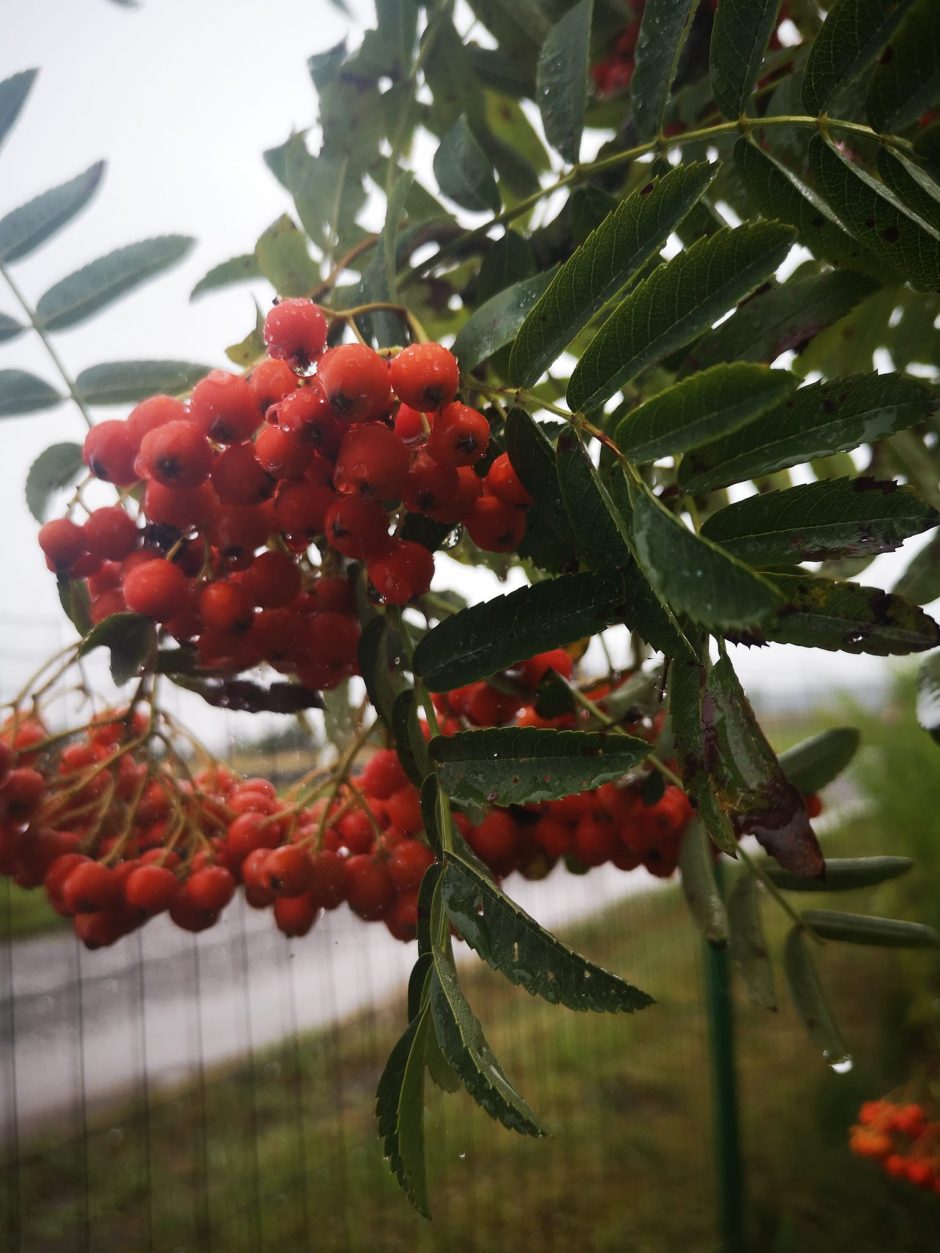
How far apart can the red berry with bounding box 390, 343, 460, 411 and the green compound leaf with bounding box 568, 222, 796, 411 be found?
5 cm

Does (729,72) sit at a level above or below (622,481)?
above

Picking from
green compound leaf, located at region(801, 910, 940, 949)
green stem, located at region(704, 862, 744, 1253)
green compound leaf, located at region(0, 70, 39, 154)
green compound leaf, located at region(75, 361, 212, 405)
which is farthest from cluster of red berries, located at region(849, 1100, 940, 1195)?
green compound leaf, located at region(0, 70, 39, 154)

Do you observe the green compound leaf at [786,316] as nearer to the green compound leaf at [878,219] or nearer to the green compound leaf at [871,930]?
the green compound leaf at [878,219]

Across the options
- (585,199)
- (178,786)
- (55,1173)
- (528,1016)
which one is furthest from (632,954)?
(585,199)

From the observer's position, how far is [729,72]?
0.36 m

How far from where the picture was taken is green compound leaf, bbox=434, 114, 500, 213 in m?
0.45

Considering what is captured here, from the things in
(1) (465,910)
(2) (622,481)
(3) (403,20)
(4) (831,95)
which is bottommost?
(1) (465,910)

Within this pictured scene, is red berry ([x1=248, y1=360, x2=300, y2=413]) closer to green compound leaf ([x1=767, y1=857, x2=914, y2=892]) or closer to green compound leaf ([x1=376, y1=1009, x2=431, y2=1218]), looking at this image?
green compound leaf ([x1=376, y1=1009, x2=431, y2=1218])

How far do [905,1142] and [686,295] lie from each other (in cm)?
143

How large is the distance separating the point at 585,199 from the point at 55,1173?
889 millimetres

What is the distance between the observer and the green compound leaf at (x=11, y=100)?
419mm

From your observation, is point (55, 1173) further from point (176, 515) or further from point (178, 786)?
point (176, 515)

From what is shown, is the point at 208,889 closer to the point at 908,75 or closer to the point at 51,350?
the point at 51,350

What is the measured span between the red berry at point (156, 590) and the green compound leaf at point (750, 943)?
1.18ft
